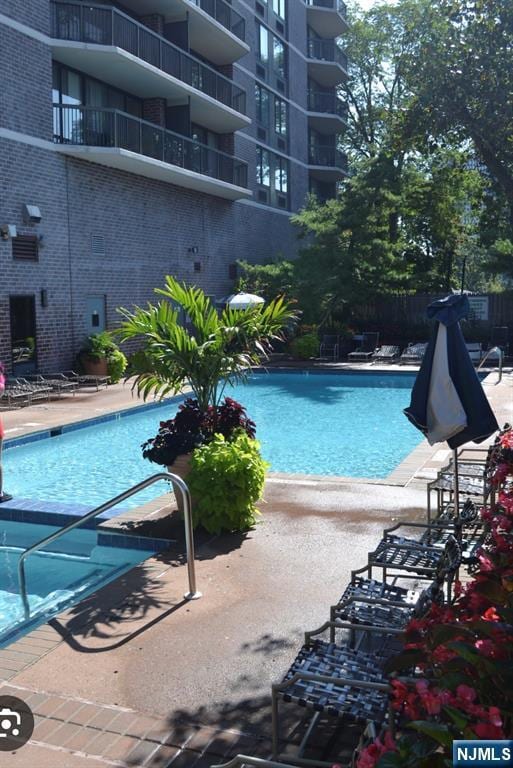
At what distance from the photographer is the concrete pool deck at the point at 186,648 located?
149 inches

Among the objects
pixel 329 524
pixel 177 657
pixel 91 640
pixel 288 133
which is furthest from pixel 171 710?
pixel 288 133

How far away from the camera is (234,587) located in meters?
5.83

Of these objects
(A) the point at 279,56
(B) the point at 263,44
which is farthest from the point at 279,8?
(B) the point at 263,44

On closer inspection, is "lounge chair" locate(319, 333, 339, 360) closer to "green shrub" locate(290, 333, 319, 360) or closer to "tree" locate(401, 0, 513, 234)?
"green shrub" locate(290, 333, 319, 360)

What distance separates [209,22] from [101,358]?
40.1 ft

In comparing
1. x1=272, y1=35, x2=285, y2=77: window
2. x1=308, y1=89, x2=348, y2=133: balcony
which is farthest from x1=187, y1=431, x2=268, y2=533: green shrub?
x1=308, y1=89, x2=348, y2=133: balcony

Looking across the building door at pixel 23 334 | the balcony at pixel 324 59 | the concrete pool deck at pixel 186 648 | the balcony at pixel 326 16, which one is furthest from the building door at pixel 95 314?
the balcony at pixel 326 16

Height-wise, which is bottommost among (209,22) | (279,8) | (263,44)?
(209,22)

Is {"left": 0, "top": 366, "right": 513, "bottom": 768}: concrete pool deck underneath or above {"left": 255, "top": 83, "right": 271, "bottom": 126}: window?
underneath

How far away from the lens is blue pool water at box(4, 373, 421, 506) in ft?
36.4

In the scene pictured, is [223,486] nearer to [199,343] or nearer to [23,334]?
[199,343]

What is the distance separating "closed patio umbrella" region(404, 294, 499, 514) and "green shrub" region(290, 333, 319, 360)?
1980 centimetres

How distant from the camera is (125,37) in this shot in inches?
820

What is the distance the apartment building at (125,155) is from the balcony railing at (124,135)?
0.04 meters
